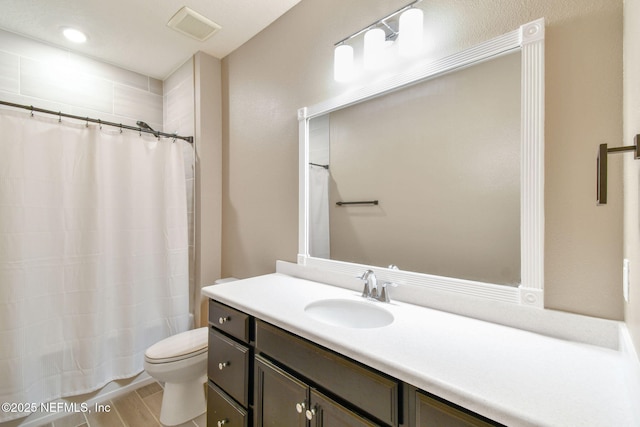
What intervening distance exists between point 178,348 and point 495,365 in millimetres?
1650

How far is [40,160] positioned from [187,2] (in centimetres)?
129

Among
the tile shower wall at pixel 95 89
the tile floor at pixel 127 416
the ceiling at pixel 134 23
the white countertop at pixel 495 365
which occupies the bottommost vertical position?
the tile floor at pixel 127 416

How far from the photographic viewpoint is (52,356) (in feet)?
5.44

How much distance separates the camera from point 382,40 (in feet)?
4.15

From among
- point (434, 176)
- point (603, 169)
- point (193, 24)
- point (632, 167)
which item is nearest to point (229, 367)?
point (434, 176)

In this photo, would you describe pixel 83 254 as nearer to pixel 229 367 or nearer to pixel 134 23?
pixel 229 367

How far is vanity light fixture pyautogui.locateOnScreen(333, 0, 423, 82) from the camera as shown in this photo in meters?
1.15

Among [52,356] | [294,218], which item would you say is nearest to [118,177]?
[52,356]

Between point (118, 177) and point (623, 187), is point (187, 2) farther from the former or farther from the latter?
point (623, 187)

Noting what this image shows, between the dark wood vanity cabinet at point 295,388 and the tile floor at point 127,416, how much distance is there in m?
0.65

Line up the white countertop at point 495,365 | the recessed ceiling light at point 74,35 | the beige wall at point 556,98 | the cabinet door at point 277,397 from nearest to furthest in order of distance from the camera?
the white countertop at point 495,365, the beige wall at point 556,98, the cabinet door at point 277,397, the recessed ceiling light at point 74,35

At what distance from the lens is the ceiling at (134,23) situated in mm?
1673

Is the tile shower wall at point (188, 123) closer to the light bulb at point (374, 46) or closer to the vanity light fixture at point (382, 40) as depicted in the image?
the vanity light fixture at point (382, 40)

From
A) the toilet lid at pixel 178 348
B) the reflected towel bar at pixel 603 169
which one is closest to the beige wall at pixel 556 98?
the reflected towel bar at pixel 603 169
